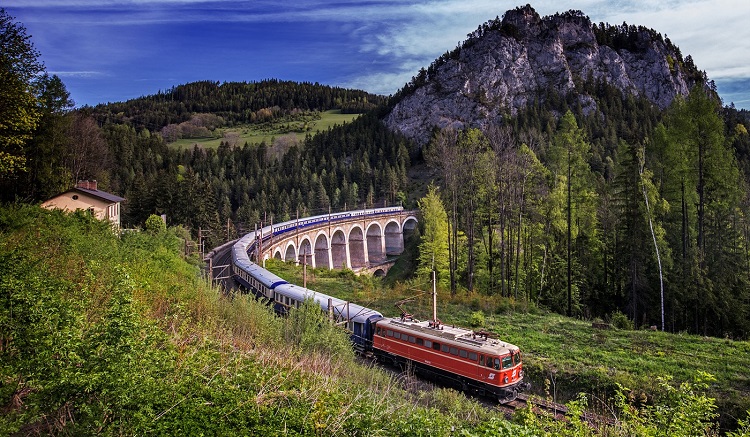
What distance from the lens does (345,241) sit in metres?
69.2

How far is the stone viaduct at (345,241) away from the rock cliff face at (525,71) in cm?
5722

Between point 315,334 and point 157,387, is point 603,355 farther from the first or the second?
point 157,387

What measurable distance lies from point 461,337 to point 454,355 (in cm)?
74

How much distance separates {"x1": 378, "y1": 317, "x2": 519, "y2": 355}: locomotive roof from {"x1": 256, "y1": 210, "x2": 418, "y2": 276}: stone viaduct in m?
26.2

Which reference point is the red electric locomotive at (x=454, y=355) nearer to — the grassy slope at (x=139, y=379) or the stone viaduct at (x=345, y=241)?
the grassy slope at (x=139, y=379)

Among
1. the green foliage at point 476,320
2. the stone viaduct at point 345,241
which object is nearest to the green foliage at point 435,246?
the green foliage at point 476,320

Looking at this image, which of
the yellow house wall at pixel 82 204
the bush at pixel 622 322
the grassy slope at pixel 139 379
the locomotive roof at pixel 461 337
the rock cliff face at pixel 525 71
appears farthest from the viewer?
the rock cliff face at pixel 525 71

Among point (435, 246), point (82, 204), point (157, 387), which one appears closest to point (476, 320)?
point (435, 246)

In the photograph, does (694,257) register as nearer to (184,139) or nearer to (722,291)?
(722,291)

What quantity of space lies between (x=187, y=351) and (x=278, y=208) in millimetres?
87188

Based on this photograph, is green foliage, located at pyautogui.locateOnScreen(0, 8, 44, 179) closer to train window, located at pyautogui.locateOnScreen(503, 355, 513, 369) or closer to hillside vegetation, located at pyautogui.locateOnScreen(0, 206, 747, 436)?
hillside vegetation, located at pyautogui.locateOnScreen(0, 206, 747, 436)

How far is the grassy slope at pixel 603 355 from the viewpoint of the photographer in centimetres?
1449

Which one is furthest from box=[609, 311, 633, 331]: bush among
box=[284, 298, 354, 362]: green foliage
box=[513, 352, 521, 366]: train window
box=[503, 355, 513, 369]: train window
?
box=[284, 298, 354, 362]: green foliage

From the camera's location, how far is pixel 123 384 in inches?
260
